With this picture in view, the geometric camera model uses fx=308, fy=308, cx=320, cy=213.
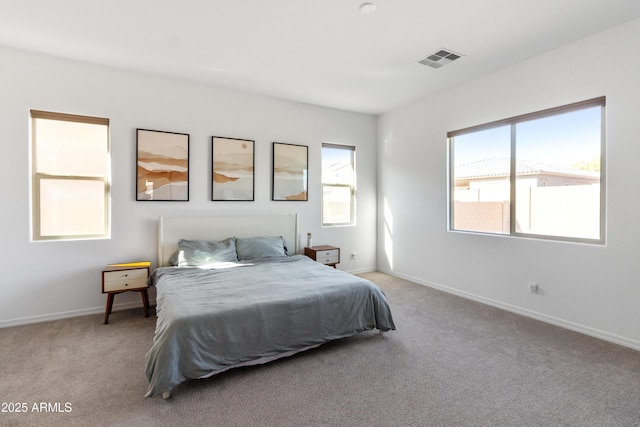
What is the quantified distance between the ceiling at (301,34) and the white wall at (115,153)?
0.83ft

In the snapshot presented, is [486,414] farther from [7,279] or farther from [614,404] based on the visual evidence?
[7,279]

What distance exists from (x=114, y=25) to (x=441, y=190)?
4182 mm

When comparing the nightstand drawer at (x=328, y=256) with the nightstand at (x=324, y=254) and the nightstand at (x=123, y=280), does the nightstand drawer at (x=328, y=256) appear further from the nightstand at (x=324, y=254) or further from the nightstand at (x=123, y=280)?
the nightstand at (x=123, y=280)

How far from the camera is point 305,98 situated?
4621 millimetres

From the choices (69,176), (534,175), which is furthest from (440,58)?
(69,176)

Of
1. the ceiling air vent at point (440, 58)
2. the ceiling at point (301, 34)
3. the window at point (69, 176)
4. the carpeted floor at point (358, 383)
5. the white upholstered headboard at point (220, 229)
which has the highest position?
the ceiling air vent at point (440, 58)

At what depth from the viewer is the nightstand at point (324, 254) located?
4543 mm

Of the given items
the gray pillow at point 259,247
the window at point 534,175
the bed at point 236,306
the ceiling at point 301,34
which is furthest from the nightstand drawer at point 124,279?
the window at point 534,175

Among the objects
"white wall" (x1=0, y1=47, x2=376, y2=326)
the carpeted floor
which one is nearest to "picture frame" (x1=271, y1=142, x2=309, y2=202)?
"white wall" (x1=0, y1=47, x2=376, y2=326)

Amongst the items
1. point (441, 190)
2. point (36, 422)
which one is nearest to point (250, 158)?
point (441, 190)

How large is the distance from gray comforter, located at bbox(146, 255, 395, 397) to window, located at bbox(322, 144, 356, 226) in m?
2.01

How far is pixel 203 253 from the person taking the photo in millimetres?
3670

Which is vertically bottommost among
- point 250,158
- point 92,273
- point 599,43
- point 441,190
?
point 92,273

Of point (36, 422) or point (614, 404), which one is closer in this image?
point (36, 422)
